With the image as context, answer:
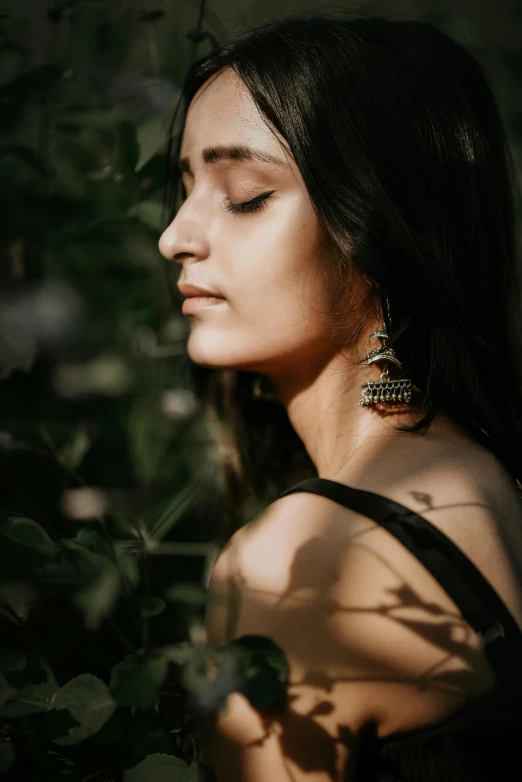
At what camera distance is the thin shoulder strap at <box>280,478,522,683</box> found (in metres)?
1.23

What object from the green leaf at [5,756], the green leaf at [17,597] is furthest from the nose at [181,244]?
the green leaf at [5,756]

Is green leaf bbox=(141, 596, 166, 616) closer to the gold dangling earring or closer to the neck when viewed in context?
the neck

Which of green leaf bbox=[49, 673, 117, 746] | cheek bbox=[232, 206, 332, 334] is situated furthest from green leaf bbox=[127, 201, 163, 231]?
green leaf bbox=[49, 673, 117, 746]

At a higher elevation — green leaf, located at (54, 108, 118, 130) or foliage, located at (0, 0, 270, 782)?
green leaf, located at (54, 108, 118, 130)

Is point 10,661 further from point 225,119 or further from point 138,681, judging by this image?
point 225,119

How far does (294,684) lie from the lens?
1.18m

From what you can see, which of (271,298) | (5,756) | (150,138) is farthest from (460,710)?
(150,138)

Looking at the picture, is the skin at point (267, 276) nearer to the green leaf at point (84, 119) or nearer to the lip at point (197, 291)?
the lip at point (197, 291)

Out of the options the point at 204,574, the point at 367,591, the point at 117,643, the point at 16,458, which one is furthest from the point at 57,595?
the point at 367,591

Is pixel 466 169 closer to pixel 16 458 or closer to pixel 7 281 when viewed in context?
pixel 7 281

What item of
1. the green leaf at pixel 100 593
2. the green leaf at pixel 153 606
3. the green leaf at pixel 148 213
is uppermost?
the green leaf at pixel 148 213

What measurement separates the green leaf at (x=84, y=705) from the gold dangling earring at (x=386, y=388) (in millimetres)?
816

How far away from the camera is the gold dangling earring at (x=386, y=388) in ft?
5.24

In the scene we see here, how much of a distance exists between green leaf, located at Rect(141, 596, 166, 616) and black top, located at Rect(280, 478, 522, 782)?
1.26 feet
